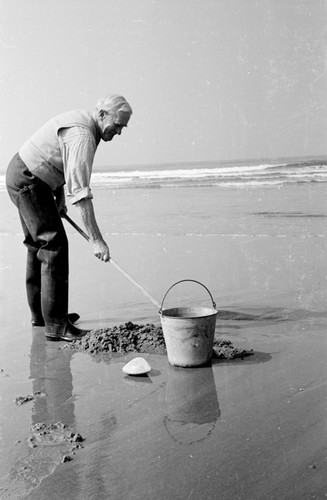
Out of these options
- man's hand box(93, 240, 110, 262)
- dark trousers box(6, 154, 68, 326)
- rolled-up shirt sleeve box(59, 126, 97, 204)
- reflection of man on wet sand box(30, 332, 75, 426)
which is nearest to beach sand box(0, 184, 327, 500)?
reflection of man on wet sand box(30, 332, 75, 426)

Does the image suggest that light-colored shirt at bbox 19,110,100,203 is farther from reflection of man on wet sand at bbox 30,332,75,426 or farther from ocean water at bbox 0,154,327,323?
ocean water at bbox 0,154,327,323

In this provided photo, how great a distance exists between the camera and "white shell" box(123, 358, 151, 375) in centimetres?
346

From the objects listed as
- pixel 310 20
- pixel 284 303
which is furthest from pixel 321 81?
pixel 284 303

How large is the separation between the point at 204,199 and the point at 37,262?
34.8 ft

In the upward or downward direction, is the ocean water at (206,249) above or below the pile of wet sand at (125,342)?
below

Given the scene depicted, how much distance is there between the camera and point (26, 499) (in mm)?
2084

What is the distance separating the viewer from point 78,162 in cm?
391

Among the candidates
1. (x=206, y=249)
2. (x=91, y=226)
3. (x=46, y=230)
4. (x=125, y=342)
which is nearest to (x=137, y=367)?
(x=125, y=342)

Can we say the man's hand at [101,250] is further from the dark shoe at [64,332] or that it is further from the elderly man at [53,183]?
the dark shoe at [64,332]

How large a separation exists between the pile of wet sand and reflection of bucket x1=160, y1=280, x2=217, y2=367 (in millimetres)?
266

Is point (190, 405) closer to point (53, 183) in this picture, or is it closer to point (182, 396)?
point (182, 396)

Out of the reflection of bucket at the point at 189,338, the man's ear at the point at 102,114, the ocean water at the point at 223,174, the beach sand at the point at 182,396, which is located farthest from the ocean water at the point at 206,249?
the ocean water at the point at 223,174

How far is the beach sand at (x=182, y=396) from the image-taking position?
2199 millimetres

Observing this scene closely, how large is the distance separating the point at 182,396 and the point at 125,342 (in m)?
1.00
